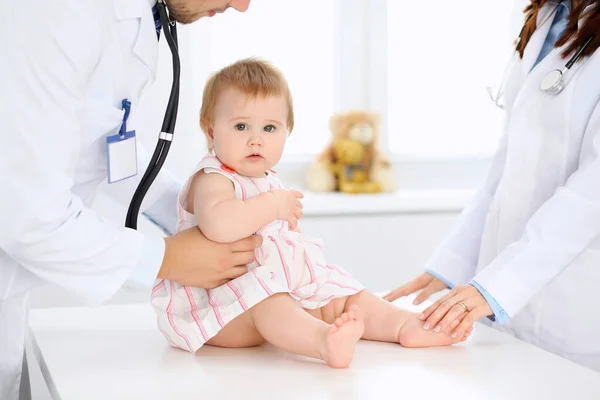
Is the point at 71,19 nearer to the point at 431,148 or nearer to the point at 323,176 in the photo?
the point at 323,176

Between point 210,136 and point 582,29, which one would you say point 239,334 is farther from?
point 582,29

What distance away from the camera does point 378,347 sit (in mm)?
1290

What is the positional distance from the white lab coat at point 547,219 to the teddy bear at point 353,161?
51.6 inches

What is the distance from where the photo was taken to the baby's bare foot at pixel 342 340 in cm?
113

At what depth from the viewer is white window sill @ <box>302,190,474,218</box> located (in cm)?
279

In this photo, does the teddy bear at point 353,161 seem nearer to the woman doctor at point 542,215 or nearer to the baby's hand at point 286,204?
the woman doctor at point 542,215

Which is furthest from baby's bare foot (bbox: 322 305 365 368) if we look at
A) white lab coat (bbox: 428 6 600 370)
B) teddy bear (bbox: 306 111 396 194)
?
teddy bear (bbox: 306 111 396 194)

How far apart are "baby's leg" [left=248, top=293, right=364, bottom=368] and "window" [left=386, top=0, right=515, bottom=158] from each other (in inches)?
82.2

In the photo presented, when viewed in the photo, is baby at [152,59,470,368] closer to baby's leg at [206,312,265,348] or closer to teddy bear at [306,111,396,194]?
baby's leg at [206,312,265,348]

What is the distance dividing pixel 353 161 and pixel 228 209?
5.92 ft

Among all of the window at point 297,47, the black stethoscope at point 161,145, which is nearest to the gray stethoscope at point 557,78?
the black stethoscope at point 161,145

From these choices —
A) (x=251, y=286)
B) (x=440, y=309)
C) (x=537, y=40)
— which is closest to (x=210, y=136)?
(x=251, y=286)

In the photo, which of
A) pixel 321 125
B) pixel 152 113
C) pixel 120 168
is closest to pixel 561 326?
pixel 120 168

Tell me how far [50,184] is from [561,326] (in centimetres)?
96
